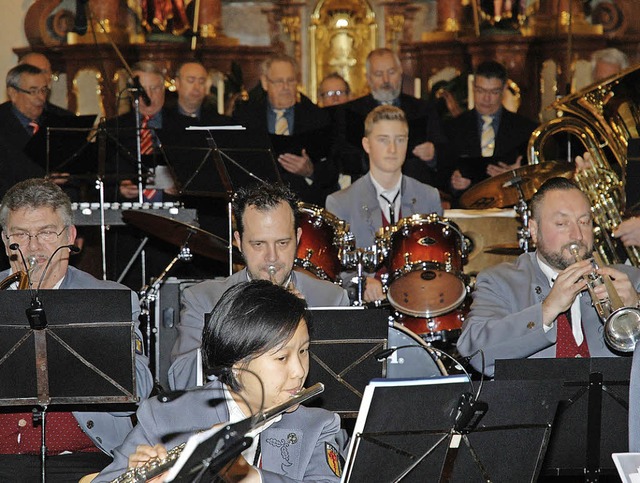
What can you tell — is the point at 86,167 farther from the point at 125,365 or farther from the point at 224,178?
the point at 125,365

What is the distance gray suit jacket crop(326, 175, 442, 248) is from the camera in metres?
7.68

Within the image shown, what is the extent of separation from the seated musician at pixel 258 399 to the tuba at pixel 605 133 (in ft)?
12.8

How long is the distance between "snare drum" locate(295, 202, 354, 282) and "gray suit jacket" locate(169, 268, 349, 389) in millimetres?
1426

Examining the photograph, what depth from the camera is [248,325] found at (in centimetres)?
358

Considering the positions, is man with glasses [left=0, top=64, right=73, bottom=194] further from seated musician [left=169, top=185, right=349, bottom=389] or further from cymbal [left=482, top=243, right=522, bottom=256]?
seated musician [left=169, top=185, right=349, bottom=389]

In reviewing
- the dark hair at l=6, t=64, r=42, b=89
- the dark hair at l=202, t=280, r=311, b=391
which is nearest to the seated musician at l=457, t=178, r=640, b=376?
the dark hair at l=202, t=280, r=311, b=391

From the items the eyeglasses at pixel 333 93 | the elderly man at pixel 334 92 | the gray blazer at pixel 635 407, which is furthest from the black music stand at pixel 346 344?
the eyeglasses at pixel 333 93

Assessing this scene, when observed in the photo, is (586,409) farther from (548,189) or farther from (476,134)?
(476,134)

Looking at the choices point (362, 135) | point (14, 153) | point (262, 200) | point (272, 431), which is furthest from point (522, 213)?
point (14, 153)

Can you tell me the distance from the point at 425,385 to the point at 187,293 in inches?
79.1

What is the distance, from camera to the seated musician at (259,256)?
5133 mm

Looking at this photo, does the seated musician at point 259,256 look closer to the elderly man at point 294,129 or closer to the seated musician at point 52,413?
the seated musician at point 52,413

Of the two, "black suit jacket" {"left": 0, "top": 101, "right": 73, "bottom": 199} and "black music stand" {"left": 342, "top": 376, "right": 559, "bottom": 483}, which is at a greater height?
"black suit jacket" {"left": 0, "top": 101, "right": 73, "bottom": 199}

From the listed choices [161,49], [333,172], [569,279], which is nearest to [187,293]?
[569,279]
